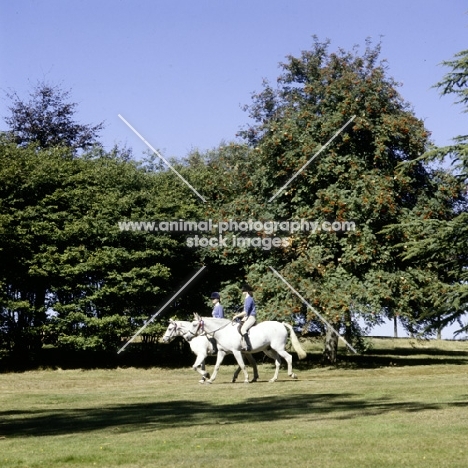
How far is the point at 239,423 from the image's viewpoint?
14539 mm

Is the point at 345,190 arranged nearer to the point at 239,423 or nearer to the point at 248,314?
the point at 248,314

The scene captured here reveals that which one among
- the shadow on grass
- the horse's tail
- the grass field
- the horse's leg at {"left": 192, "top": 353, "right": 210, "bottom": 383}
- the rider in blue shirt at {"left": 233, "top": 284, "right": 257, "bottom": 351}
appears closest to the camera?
the grass field

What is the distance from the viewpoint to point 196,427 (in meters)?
14.1

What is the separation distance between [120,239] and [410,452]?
26913mm

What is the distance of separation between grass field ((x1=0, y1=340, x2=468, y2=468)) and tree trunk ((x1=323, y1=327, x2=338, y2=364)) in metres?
6.98

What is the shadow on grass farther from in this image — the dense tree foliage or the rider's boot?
the dense tree foliage

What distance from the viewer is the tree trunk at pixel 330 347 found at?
116 ft

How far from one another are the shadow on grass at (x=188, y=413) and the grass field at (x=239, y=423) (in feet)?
0.07

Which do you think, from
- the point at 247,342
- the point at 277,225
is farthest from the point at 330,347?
the point at 247,342

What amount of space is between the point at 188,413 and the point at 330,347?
19950mm

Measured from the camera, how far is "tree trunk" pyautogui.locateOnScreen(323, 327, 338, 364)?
1387 inches

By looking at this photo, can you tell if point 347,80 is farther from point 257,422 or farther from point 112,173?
point 257,422

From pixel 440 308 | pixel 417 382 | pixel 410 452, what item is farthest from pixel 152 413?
pixel 417 382

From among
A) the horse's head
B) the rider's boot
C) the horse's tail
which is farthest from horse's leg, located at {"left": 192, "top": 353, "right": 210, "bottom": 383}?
the horse's tail
